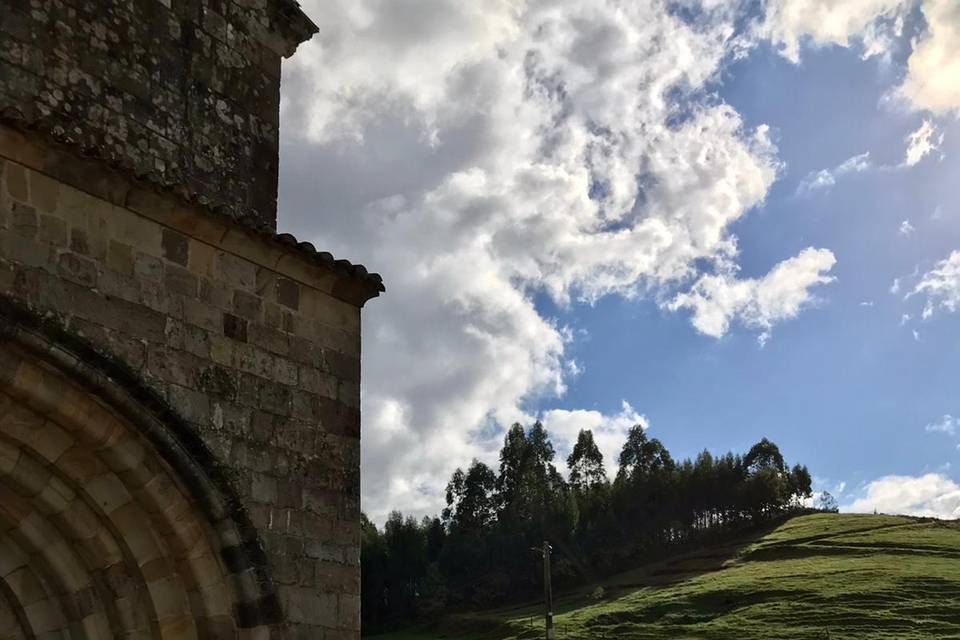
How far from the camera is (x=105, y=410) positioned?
18.0 feet

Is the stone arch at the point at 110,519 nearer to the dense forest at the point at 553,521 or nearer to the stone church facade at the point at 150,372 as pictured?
the stone church facade at the point at 150,372

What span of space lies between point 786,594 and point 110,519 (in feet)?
170

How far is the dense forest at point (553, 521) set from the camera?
79.1m

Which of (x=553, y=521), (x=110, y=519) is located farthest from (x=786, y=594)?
(x=110, y=519)

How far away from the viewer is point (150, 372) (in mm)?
5766

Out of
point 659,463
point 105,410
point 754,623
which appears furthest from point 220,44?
point 659,463

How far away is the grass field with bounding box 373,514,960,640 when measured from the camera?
149 ft

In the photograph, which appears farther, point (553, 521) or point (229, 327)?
point (553, 521)

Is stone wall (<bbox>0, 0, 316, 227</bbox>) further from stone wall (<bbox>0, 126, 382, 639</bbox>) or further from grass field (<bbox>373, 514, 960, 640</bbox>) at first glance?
grass field (<bbox>373, 514, 960, 640</bbox>)

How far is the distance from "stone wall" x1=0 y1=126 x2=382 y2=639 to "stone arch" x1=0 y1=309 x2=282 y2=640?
0.18 metres

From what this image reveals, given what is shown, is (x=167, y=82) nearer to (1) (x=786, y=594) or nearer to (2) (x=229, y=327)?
(2) (x=229, y=327)

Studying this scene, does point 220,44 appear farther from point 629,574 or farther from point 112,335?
point 629,574

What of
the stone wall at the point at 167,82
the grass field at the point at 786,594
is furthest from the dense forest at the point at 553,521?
the stone wall at the point at 167,82

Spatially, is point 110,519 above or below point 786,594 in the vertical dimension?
below
